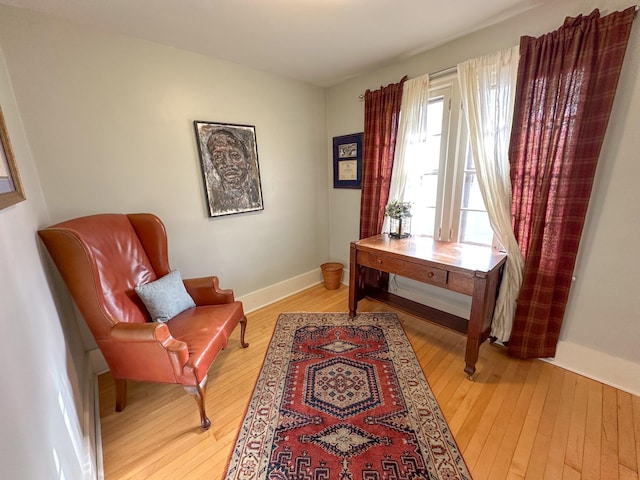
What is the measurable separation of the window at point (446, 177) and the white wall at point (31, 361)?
251 cm

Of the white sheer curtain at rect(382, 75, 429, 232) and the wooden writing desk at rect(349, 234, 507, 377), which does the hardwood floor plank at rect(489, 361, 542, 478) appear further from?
the white sheer curtain at rect(382, 75, 429, 232)

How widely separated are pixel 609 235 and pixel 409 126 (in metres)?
1.55

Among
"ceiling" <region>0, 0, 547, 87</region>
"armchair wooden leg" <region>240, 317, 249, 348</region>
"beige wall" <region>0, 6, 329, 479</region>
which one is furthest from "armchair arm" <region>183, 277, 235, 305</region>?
"ceiling" <region>0, 0, 547, 87</region>

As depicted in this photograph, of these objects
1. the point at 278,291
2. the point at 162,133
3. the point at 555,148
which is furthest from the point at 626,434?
the point at 162,133

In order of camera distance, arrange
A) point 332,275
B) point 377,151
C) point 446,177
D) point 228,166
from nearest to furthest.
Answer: point 446,177, point 228,166, point 377,151, point 332,275

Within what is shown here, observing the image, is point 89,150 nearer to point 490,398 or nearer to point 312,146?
point 312,146

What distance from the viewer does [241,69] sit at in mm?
2320

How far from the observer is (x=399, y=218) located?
2.36 meters

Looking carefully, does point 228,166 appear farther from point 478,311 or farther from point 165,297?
point 478,311

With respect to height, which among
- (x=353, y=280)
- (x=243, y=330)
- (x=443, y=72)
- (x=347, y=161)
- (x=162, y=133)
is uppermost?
(x=443, y=72)

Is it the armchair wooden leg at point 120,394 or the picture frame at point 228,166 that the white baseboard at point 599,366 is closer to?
the picture frame at point 228,166

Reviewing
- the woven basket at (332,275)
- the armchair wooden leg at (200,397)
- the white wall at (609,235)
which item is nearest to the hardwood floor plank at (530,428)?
the white wall at (609,235)

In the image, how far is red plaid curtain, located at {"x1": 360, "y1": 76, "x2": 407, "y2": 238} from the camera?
236 cm

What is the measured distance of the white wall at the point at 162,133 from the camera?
158 cm
